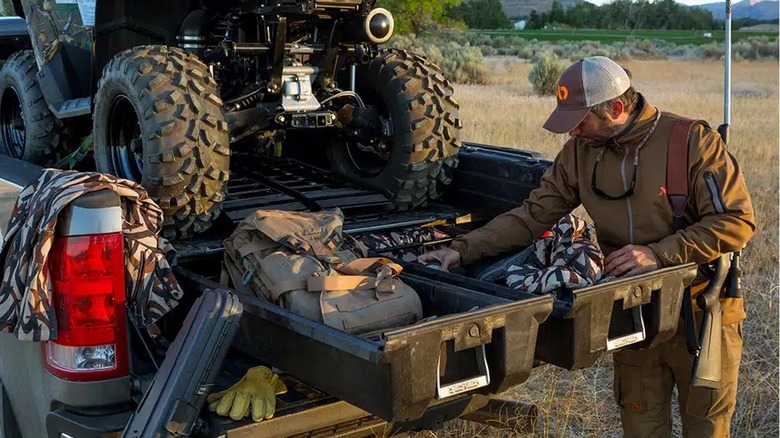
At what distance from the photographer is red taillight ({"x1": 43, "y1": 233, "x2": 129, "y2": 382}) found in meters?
2.67

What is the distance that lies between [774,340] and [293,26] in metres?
3.29

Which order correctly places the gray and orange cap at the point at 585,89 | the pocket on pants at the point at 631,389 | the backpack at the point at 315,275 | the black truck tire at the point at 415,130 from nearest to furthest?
the backpack at the point at 315,275, the gray and orange cap at the point at 585,89, the pocket on pants at the point at 631,389, the black truck tire at the point at 415,130

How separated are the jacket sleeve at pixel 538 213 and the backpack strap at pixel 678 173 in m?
0.42

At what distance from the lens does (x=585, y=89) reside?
3.49 meters


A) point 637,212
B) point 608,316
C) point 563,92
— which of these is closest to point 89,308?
point 608,316

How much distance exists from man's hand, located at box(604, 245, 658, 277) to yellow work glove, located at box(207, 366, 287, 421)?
1.28 m

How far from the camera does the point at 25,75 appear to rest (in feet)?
15.1

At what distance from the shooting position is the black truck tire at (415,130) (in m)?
4.25

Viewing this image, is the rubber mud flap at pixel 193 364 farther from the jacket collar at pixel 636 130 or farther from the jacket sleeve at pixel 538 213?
the jacket collar at pixel 636 130

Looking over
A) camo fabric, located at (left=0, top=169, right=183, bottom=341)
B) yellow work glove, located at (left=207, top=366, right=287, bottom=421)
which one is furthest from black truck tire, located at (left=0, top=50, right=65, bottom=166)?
yellow work glove, located at (left=207, top=366, right=287, bottom=421)

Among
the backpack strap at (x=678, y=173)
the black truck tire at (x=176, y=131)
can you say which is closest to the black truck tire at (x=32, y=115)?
the black truck tire at (x=176, y=131)

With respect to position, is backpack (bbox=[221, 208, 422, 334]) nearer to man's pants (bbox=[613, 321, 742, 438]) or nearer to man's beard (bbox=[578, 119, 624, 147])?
man's beard (bbox=[578, 119, 624, 147])

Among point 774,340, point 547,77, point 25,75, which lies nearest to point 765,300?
point 774,340

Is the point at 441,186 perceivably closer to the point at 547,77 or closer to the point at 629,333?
the point at 629,333
